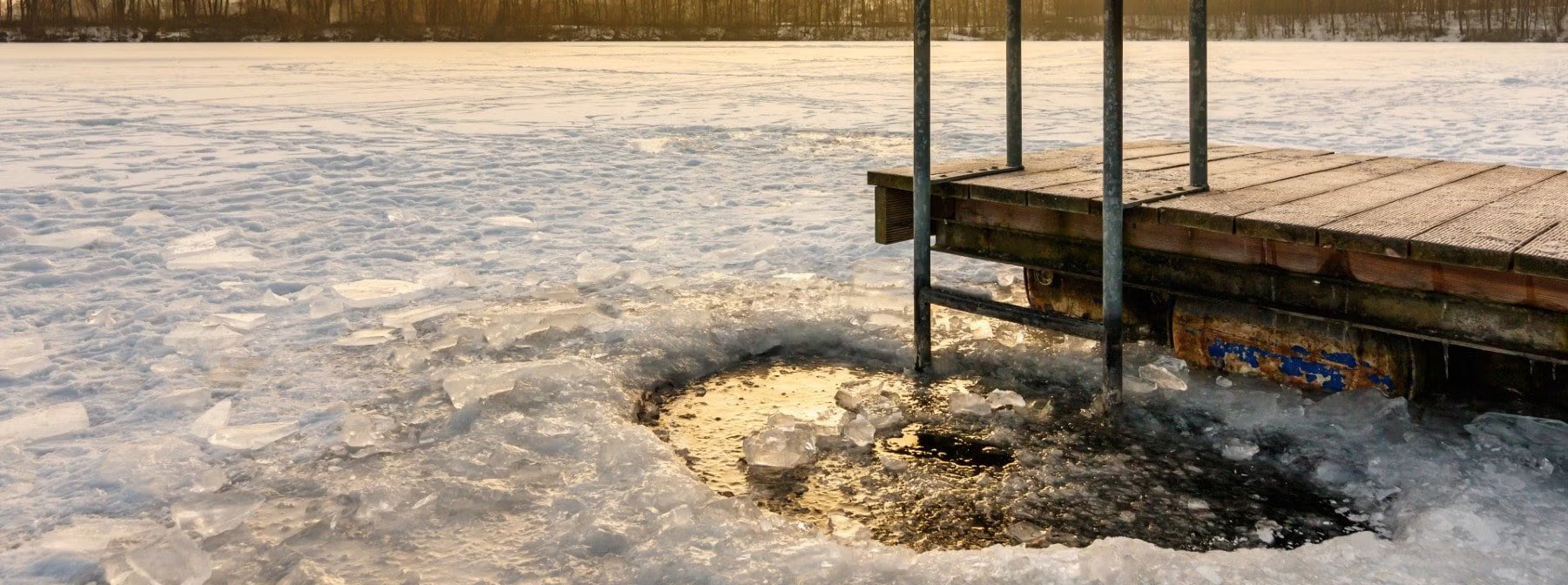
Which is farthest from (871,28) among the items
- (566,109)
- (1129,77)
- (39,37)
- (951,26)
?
(566,109)

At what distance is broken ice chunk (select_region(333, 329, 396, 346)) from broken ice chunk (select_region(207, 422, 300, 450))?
34.3 inches

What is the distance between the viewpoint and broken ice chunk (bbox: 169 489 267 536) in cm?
288

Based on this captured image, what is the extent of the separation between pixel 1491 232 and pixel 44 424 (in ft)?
13.5

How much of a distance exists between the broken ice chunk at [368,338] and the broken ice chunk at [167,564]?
175 cm

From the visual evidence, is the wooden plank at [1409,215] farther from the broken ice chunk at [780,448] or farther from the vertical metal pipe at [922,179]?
the broken ice chunk at [780,448]

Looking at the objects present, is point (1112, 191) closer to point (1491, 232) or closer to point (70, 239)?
point (1491, 232)

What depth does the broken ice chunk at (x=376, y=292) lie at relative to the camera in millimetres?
5051

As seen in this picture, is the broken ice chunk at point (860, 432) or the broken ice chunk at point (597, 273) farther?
the broken ice chunk at point (597, 273)

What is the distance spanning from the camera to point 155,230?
6.45m

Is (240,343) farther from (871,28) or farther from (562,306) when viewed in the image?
(871,28)

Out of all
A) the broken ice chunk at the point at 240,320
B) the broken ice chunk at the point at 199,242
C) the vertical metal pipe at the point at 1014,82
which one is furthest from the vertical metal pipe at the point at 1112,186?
the broken ice chunk at the point at 199,242

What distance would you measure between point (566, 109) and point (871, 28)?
54.2 metres

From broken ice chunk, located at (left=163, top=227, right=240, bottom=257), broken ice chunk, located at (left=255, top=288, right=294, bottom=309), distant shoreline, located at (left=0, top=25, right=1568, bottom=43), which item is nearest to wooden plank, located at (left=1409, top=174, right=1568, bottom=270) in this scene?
broken ice chunk, located at (left=255, top=288, right=294, bottom=309)

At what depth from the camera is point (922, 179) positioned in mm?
3965
